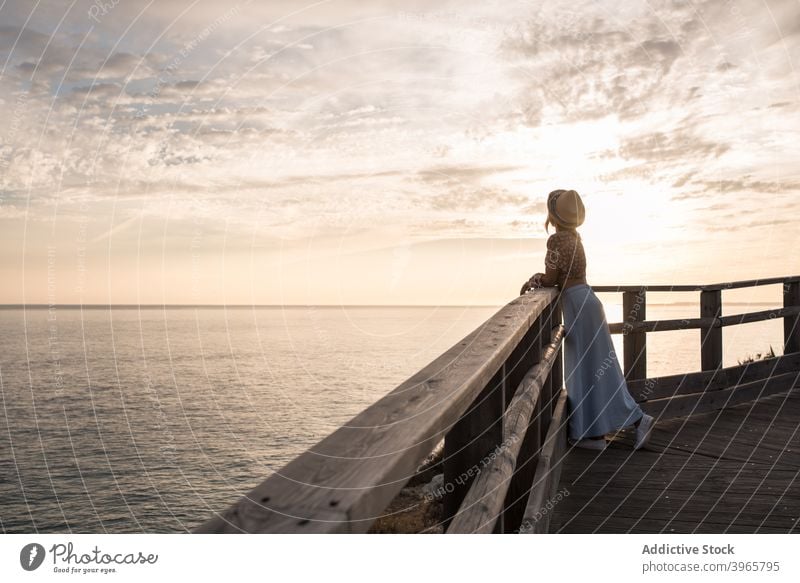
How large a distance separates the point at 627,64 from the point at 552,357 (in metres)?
4.16

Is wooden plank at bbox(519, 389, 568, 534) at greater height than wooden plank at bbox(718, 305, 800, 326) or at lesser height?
lesser

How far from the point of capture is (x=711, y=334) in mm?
6066

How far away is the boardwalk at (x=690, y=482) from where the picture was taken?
323 centimetres

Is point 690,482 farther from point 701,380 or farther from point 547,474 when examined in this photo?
point 701,380

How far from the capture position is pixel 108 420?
51250mm

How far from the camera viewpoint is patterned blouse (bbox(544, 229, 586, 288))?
4.44 metres

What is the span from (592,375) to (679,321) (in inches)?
72.2

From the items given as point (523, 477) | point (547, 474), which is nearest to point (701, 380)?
point (547, 474)

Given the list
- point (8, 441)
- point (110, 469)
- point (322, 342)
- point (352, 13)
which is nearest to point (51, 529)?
point (110, 469)

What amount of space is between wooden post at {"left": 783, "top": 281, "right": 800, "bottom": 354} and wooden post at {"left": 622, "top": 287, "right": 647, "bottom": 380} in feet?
8.20

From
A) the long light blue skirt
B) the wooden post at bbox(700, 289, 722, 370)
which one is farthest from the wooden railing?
the long light blue skirt

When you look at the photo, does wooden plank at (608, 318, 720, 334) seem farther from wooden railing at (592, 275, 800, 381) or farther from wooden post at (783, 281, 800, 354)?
wooden post at (783, 281, 800, 354)

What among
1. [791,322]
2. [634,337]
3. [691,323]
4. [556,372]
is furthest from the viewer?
[791,322]

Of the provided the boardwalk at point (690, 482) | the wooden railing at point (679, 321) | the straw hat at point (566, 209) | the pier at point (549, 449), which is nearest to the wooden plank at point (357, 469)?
the pier at point (549, 449)
